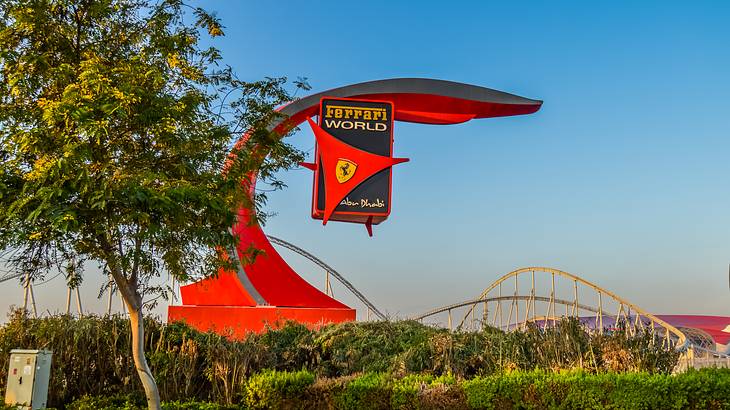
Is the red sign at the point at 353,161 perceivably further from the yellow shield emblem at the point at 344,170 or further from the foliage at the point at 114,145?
the foliage at the point at 114,145

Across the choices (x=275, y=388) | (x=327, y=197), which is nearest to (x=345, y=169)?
(x=327, y=197)

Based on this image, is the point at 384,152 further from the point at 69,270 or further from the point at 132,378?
the point at 69,270

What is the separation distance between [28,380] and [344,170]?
1016cm

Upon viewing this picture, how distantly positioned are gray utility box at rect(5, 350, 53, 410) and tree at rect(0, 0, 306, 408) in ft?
6.53

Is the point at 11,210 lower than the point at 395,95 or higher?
lower

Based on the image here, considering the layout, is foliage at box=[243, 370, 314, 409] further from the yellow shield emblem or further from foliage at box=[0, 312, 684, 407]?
the yellow shield emblem

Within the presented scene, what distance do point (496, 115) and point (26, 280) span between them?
51.8 feet

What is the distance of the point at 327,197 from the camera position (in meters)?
18.4

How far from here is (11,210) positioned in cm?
763

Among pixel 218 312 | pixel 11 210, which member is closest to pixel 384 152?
pixel 218 312

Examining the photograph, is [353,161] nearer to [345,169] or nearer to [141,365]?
[345,169]

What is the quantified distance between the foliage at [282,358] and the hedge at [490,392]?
5 centimetres

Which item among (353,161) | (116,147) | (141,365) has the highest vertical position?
(353,161)

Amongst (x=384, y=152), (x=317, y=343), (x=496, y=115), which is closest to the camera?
(x=317, y=343)
